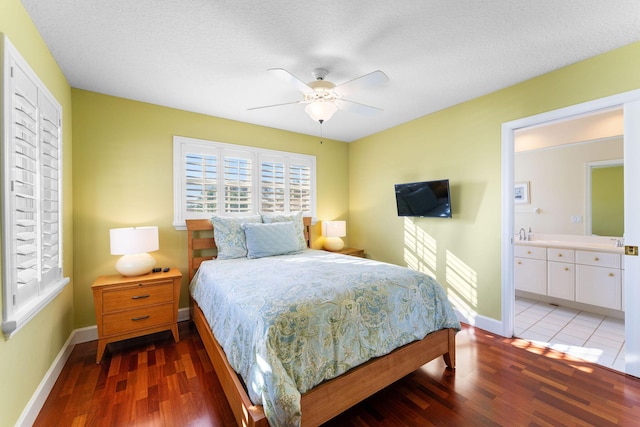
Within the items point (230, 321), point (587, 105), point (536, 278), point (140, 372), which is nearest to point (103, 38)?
point (230, 321)

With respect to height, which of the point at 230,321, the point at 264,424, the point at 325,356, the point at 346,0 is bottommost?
the point at 264,424

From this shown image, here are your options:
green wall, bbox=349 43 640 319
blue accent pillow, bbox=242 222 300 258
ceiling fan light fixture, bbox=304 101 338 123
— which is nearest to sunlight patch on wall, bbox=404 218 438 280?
green wall, bbox=349 43 640 319

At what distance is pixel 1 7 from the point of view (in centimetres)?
141

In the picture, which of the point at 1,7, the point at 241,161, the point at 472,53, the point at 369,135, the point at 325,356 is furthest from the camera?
the point at 369,135

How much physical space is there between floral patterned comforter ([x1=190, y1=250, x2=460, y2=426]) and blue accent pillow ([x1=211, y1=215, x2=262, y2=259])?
0.62 m

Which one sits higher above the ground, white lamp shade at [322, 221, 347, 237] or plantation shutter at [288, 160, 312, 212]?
plantation shutter at [288, 160, 312, 212]

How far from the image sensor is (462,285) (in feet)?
10.6

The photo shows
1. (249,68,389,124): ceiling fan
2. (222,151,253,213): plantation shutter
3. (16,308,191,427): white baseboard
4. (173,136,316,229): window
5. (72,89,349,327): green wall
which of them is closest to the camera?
(16,308,191,427): white baseboard

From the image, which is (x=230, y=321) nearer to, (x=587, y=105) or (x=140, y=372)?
(x=140, y=372)

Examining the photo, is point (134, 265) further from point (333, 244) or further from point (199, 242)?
point (333, 244)

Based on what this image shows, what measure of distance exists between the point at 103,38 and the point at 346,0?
180 cm

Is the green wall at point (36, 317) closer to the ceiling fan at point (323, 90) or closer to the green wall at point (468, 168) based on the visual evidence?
the ceiling fan at point (323, 90)

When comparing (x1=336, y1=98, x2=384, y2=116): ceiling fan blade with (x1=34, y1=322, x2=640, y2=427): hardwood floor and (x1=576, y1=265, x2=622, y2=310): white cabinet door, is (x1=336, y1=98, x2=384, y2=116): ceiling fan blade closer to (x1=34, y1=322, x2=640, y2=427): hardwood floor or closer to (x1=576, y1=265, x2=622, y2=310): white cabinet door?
(x1=34, y1=322, x2=640, y2=427): hardwood floor

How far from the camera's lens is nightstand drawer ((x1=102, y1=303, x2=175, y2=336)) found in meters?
2.42
